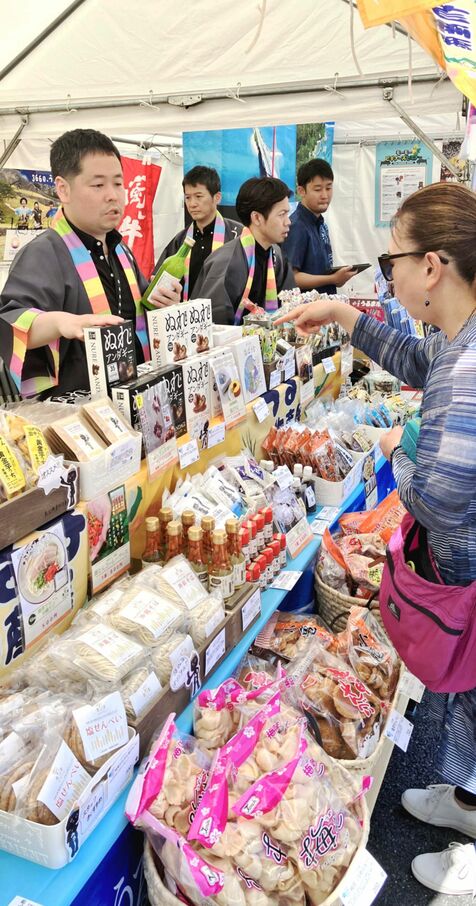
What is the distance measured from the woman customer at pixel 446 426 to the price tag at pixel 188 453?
2.05 ft

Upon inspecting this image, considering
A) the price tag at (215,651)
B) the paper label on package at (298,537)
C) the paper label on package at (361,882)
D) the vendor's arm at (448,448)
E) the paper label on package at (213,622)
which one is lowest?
the paper label on package at (361,882)

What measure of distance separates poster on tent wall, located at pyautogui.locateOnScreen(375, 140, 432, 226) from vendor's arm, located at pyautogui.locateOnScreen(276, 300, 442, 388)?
5837 millimetres

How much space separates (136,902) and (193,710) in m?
0.40

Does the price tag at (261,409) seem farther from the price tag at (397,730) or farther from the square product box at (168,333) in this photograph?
the price tag at (397,730)

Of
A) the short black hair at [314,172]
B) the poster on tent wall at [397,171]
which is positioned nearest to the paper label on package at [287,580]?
the short black hair at [314,172]

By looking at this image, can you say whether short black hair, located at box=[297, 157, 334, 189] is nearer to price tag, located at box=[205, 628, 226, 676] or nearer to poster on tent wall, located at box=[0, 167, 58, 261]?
poster on tent wall, located at box=[0, 167, 58, 261]

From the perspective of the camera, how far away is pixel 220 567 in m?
1.79

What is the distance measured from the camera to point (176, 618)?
151cm

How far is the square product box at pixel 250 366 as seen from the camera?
2445 millimetres

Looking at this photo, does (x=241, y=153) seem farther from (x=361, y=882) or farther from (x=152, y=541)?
(x=361, y=882)

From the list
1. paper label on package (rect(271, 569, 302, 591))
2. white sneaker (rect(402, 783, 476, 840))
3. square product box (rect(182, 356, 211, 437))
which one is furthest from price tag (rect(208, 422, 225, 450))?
white sneaker (rect(402, 783, 476, 840))

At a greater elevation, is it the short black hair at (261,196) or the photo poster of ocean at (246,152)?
the photo poster of ocean at (246,152)

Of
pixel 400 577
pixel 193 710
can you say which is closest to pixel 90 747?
pixel 193 710

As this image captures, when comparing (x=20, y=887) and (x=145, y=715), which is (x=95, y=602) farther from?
(x=20, y=887)
